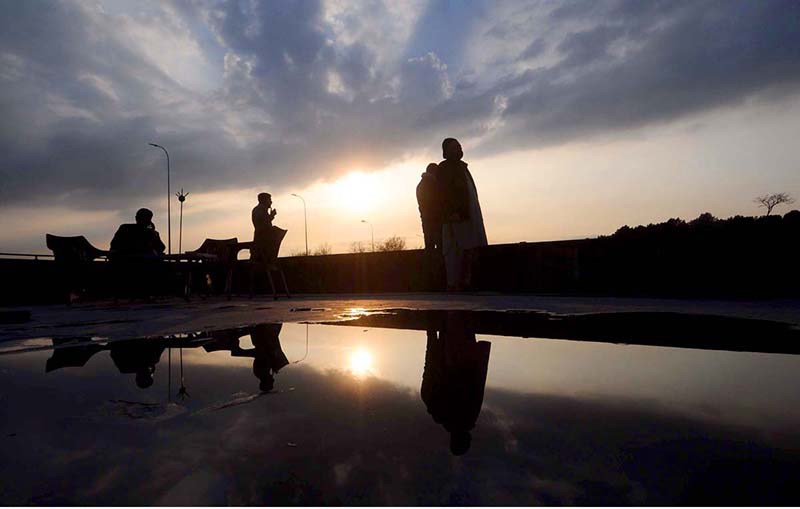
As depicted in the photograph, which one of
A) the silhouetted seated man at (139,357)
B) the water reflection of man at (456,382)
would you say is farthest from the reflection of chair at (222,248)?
the water reflection of man at (456,382)

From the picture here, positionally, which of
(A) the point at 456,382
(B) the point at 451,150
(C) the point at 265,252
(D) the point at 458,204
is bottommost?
(A) the point at 456,382

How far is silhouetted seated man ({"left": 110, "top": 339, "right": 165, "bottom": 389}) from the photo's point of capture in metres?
1.89

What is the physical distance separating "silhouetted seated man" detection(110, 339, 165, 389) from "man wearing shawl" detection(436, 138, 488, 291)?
152 inches

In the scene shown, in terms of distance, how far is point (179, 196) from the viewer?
93.2 feet

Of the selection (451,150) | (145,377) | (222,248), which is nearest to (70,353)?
(145,377)

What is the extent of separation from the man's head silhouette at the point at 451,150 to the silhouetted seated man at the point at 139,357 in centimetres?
409

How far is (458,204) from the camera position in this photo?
5711 mm

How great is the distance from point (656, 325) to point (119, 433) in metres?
3.41

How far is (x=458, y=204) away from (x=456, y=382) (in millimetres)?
4241

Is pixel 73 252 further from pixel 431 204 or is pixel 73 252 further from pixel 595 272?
pixel 595 272

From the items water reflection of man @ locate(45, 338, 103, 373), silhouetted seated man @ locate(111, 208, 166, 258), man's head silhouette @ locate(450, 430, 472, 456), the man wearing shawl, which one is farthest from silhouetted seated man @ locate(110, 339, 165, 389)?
silhouetted seated man @ locate(111, 208, 166, 258)

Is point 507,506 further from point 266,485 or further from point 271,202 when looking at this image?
point 271,202

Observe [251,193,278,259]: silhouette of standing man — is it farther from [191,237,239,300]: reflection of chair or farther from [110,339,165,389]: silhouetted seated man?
[110,339,165,389]: silhouetted seated man

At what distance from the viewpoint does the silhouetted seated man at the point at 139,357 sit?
1.89 m
